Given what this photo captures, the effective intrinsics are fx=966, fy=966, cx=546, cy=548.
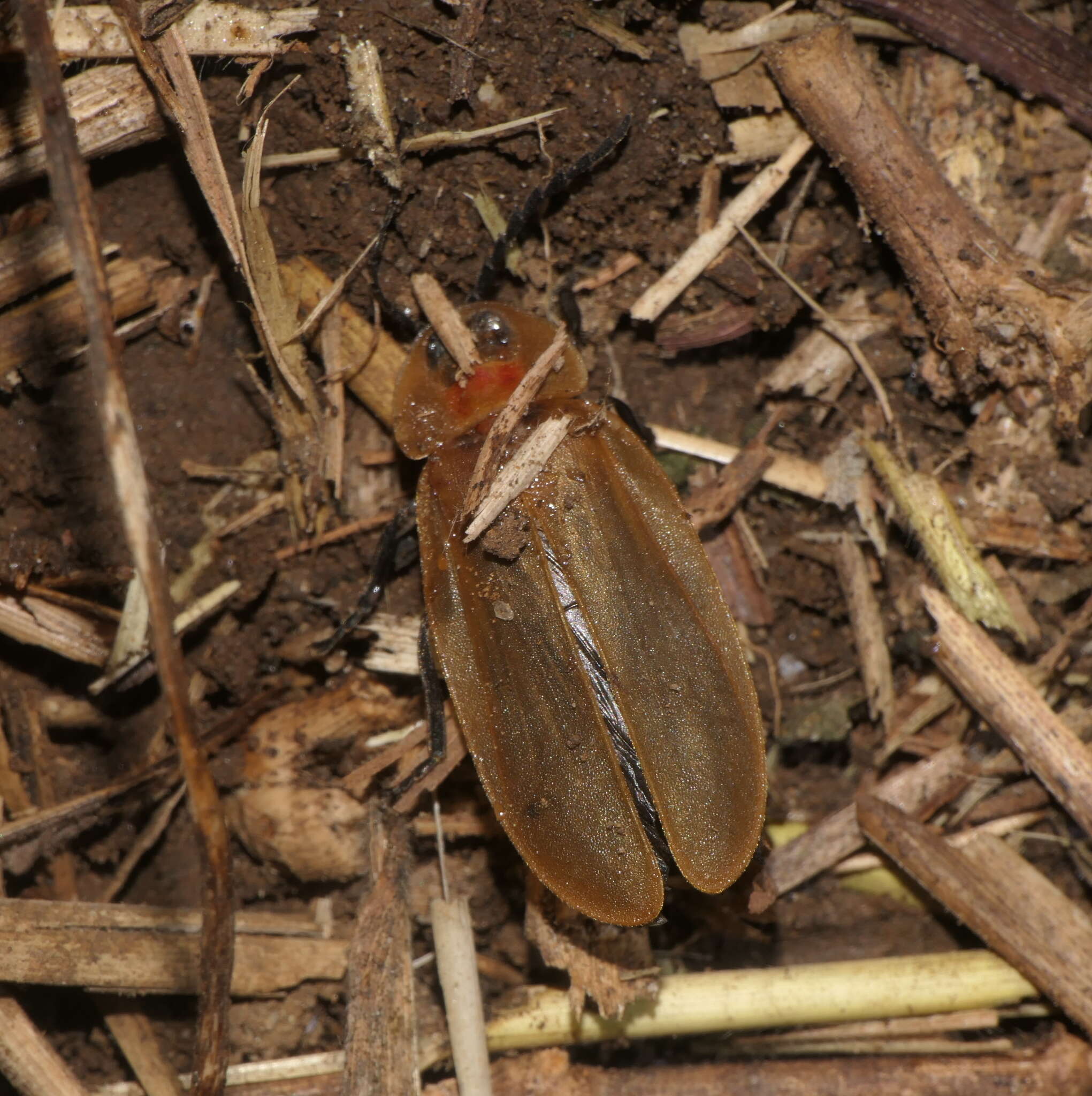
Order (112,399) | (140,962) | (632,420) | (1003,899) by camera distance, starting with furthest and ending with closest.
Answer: (632,420), (1003,899), (140,962), (112,399)

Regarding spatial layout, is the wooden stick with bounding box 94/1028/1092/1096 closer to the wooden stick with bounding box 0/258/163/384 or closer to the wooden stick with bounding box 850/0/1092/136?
the wooden stick with bounding box 0/258/163/384

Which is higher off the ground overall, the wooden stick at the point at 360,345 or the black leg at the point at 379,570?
the wooden stick at the point at 360,345

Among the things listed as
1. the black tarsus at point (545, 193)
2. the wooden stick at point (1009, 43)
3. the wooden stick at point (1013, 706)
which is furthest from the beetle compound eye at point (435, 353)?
the wooden stick at point (1013, 706)

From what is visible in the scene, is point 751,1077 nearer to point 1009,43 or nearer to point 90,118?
point 1009,43

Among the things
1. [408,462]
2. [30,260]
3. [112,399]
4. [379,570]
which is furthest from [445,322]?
[112,399]

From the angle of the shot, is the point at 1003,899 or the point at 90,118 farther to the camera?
the point at 1003,899

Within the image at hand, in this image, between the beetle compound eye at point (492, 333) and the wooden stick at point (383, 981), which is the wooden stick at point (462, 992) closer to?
the wooden stick at point (383, 981)
